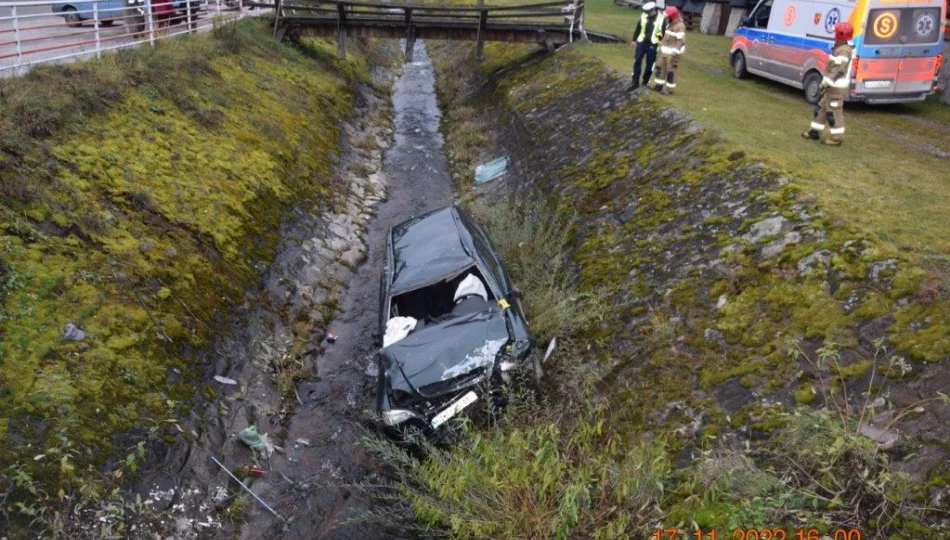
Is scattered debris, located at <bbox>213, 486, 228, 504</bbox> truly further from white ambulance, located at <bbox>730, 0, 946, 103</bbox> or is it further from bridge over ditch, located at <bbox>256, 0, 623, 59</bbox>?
bridge over ditch, located at <bbox>256, 0, 623, 59</bbox>

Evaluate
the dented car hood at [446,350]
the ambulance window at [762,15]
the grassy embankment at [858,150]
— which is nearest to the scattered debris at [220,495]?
the dented car hood at [446,350]

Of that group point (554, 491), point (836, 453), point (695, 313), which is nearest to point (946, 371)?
point (836, 453)

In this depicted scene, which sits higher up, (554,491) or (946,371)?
(946,371)

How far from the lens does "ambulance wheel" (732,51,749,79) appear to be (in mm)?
16644

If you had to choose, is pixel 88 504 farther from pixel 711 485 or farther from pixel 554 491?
pixel 711 485

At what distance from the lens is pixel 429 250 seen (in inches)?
346

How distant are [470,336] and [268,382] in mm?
2878

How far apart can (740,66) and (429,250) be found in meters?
12.3

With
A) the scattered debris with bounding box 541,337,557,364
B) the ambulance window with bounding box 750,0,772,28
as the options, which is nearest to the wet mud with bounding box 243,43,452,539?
the scattered debris with bounding box 541,337,557,364

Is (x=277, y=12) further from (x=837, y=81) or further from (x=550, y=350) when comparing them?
(x=550, y=350)

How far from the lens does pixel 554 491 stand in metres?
5.28

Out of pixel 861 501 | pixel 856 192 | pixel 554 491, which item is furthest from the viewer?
pixel 856 192

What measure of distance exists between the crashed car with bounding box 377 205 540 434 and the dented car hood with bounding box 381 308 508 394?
1cm

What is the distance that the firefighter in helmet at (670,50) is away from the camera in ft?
39.4
